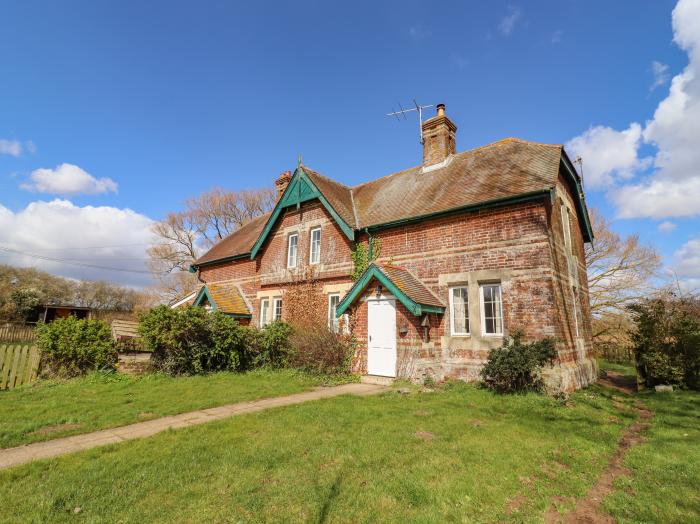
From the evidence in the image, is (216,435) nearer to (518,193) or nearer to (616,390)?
(518,193)

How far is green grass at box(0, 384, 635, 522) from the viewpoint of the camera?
368cm

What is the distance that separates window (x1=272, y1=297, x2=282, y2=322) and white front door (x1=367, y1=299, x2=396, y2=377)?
19.2 feet

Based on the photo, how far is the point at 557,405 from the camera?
8352 millimetres

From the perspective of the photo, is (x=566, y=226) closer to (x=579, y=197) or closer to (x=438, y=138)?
(x=579, y=197)

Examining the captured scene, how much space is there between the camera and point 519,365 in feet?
29.8

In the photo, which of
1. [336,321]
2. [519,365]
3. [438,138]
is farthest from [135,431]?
[438,138]

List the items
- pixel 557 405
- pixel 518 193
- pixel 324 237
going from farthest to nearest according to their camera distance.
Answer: pixel 324 237 → pixel 518 193 → pixel 557 405

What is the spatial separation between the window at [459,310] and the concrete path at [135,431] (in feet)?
11.4

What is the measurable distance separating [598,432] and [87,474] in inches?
314

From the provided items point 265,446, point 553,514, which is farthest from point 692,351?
point 265,446

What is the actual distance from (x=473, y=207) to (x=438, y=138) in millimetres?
5920

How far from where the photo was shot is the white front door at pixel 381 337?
12094mm

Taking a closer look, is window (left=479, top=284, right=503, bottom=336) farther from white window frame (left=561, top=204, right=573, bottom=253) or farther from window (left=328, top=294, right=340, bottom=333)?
window (left=328, top=294, right=340, bottom=333)

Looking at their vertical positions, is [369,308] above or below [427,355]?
above
